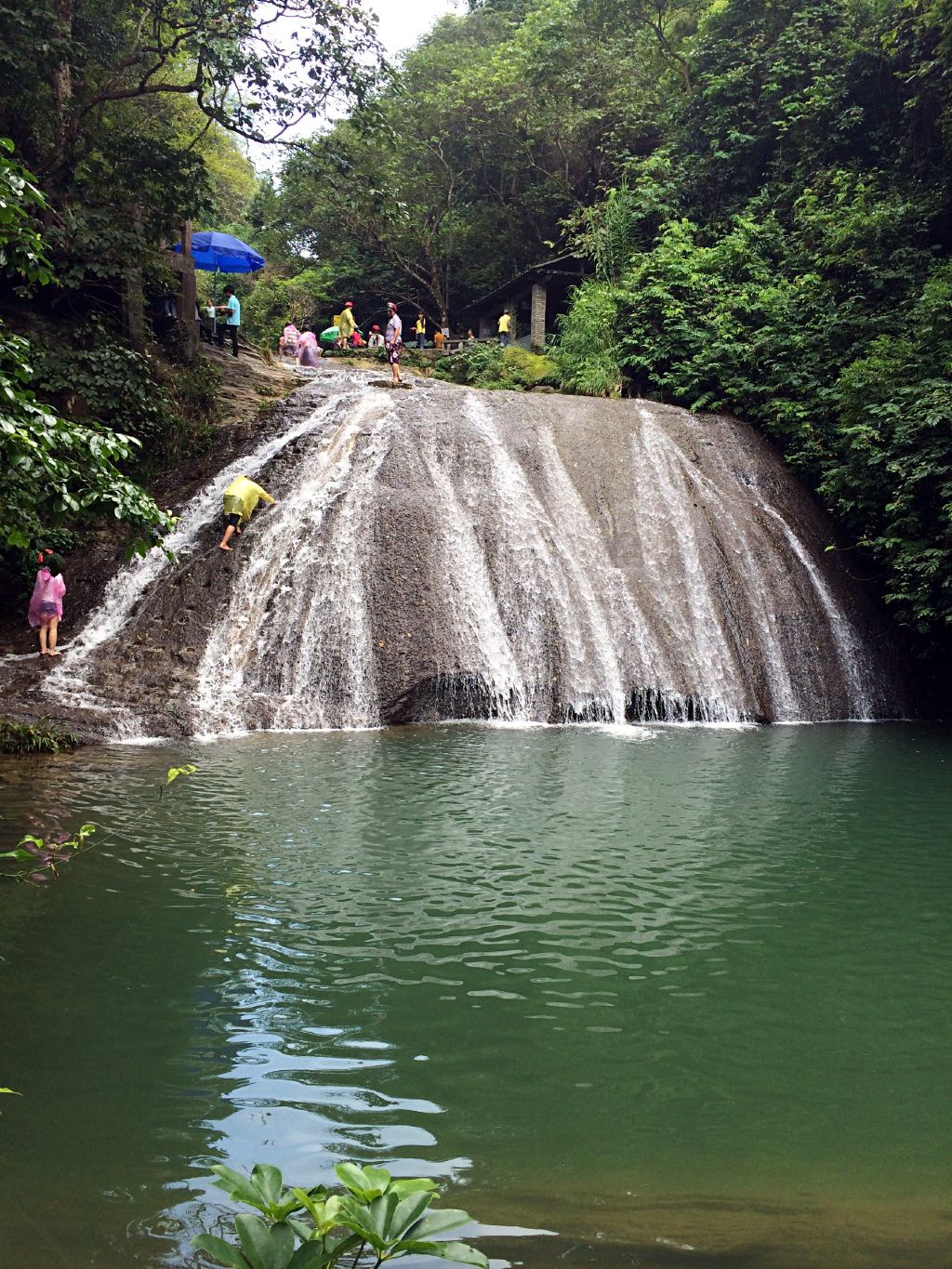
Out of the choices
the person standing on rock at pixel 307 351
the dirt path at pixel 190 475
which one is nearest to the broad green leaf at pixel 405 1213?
the dirt path at pixel 190 475

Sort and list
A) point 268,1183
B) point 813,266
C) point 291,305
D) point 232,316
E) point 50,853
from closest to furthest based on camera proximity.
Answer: point 268,1183
point 50,853
point 813,266
point 232,316
point 291,305

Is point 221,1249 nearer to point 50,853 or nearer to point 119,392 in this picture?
point 50,853

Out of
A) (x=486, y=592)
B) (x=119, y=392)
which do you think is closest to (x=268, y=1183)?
(x=486, y=592)

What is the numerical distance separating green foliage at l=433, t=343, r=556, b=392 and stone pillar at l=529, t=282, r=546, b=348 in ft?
3.81

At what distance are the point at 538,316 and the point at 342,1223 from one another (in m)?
28.2

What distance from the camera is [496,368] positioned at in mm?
24266

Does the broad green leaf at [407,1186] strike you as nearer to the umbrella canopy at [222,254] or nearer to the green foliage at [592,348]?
the green foliage at [592,348]

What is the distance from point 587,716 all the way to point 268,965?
894 cm

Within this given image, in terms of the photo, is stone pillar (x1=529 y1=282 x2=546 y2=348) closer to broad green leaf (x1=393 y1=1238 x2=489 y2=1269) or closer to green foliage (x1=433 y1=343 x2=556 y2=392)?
green foliage (x1=433 y1=343 x2=556 y2=392)

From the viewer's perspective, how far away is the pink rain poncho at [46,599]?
41.7 ft

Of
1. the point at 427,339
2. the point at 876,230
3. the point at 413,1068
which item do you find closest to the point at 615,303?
the point at 876,230

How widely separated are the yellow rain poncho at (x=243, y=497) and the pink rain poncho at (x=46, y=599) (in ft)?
8.82

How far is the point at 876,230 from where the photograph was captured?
58.3 feet

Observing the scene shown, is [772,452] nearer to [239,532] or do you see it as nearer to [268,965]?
[239,532]
